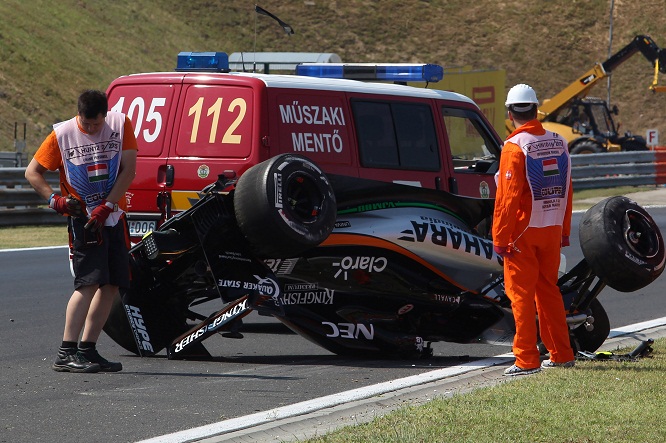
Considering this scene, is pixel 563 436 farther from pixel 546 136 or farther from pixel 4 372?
pixel 4 372

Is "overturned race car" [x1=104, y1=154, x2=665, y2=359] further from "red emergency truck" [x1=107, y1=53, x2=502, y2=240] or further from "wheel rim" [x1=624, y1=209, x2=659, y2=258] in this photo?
"red emergency truck" [x1=107, y1=53, x2=502, y2=240]

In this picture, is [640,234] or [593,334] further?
[593,334]

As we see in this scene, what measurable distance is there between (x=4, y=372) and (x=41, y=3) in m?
41.0

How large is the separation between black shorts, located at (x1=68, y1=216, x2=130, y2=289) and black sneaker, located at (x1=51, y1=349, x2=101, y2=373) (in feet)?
1.42

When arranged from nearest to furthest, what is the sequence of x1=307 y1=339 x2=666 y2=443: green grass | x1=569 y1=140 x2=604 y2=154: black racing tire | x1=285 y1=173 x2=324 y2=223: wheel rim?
x1=307 y1=339 x2=666 y2=443: green grass → x1=285 y1=173 x2=324 y2=223: wheel rim → x1=569 y1=140 x2=604 y2=154: black racing tire

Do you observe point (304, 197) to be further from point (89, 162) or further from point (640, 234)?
point (640, 234)

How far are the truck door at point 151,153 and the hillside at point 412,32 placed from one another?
120 ft

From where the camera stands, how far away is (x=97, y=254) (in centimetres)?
742

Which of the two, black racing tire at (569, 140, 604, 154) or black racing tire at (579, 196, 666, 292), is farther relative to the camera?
black racing tire at (569, 140, 604, 154)

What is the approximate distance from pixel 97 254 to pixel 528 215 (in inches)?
108

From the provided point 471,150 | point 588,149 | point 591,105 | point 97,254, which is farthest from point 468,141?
point 591,105

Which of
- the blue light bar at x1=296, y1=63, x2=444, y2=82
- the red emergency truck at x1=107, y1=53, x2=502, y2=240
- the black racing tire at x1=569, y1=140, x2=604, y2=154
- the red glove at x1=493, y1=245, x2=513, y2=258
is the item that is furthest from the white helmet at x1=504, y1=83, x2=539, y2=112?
the black racing tire at x1=569, y1=140, x2=604, y2=154

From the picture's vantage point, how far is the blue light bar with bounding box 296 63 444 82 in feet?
38.6

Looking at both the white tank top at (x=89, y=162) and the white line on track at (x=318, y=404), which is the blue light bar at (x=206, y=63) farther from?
the white line on track at (x=318, y=404)
